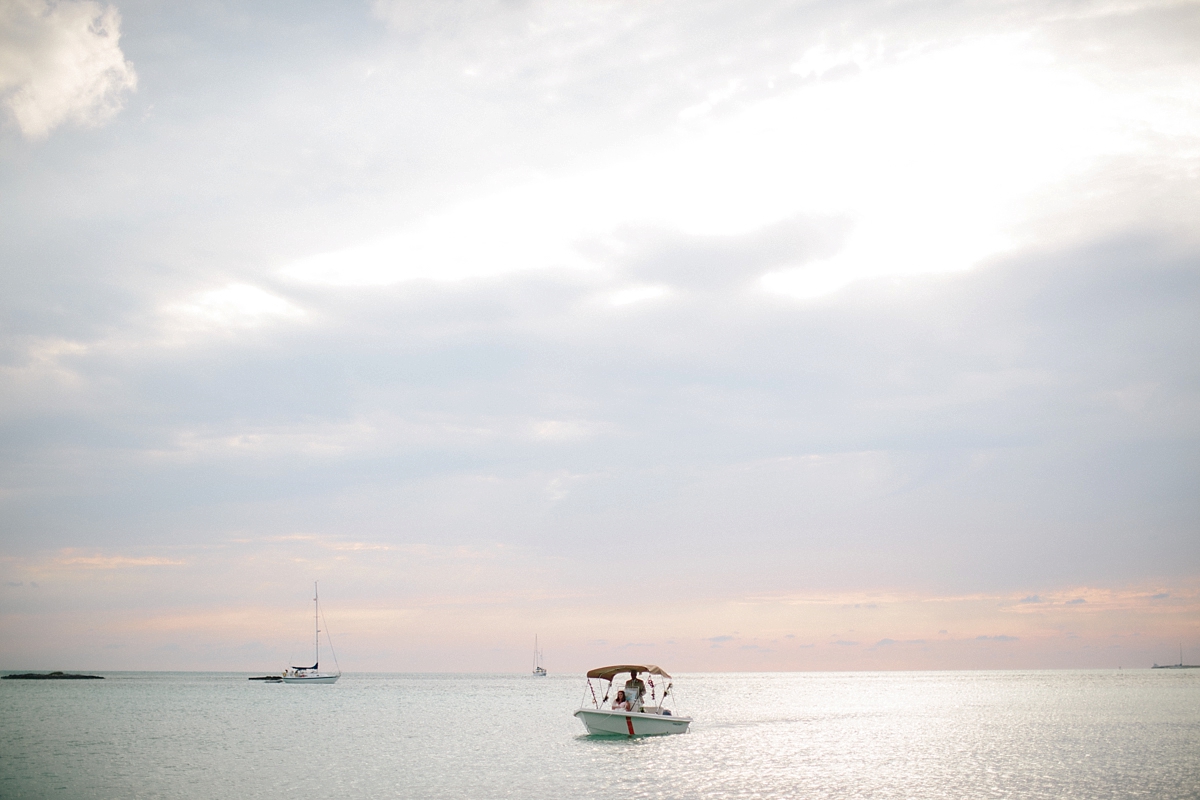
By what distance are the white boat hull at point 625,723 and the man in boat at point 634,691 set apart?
48.9 inches

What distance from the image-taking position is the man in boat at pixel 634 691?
5503 cm

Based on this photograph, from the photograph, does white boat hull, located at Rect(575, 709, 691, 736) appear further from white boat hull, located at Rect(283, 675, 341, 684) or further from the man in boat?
white boat hull, located at Rect(283, 675, 341, 684)

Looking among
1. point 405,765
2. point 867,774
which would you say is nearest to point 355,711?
point 405,765

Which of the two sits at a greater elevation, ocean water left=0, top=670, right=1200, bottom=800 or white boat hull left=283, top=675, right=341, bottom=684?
ocean water left=0, top=670, right=1200, bottom=800

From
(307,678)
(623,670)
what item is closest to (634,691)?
(623,670)

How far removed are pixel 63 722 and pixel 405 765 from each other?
50.5 metres

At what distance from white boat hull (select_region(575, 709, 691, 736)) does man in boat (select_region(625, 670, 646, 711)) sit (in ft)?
4.07

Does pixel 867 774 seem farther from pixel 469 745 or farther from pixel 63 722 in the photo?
pixel 63 722

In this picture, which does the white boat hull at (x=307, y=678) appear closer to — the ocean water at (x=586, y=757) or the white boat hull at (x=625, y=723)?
the ocean water at (x=586, y=757)

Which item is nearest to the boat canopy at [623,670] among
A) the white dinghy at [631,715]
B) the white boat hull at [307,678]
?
the white dinghy at [631,715]

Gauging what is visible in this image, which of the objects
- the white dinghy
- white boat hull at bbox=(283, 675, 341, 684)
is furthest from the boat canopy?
white boat hull at bbox=(283, 675, 341, 684)

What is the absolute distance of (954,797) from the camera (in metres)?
35.8

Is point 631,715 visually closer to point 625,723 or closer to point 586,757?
point 625,723

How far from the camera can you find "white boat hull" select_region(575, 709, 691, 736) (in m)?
53.1
